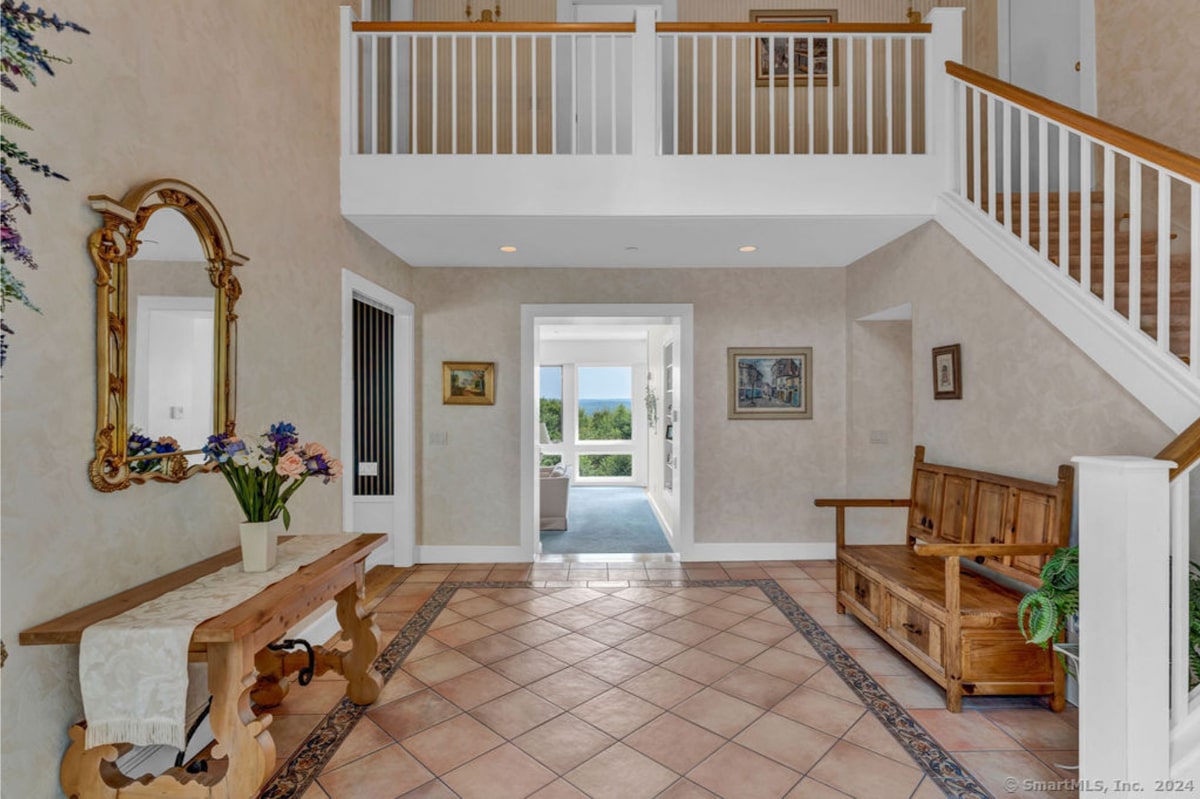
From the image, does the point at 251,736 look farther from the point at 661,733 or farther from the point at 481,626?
the point at 481,626

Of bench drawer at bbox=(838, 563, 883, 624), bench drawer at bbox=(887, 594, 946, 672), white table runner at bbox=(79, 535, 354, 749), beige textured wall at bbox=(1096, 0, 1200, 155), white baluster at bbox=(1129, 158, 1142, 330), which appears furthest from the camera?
beige textured wall at bbox=(1096, 0, 1200, 155)

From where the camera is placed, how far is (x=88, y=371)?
1.72 m

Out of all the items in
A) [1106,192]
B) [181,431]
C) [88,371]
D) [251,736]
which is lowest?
[251,736]

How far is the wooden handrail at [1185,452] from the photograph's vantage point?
1.67 m

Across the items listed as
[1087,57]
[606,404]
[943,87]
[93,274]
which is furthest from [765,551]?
[606,404]

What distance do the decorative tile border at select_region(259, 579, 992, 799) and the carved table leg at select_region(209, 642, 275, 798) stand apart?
481 mm

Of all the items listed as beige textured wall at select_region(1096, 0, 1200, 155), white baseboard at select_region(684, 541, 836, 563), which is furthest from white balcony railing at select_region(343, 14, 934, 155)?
white baseboard at select_region(684, 541, 836, 563)

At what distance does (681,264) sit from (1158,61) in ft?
10.3

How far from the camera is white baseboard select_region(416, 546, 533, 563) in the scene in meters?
4.84

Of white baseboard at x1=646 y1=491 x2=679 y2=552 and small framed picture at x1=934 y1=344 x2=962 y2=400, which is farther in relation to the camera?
white baseboard at x1=646 y1=491 x2=679 y2=552

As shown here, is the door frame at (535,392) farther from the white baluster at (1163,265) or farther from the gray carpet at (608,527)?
the white baluster at (1163,265)

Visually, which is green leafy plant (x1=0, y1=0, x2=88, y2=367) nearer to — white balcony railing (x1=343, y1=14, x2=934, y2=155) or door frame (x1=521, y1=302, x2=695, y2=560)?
white balcony railing (x1=343, y1=14, x2=934, y2=155)

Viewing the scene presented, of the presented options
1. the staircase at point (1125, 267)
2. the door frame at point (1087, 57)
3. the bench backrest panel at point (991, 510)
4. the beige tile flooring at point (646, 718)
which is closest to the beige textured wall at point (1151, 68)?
the door frame at point (1087, 57)

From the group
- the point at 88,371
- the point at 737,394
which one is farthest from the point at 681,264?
the point at 88,371
